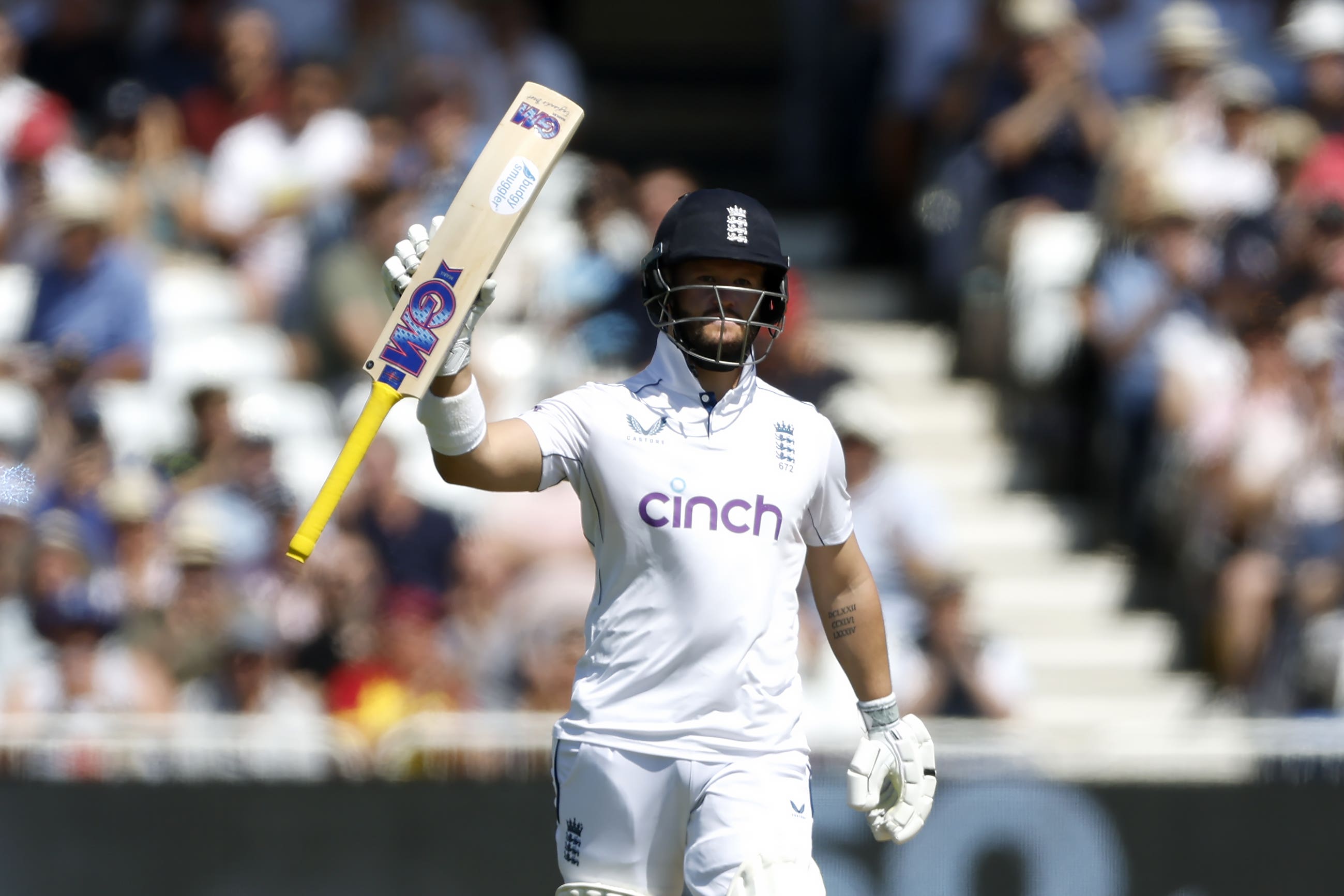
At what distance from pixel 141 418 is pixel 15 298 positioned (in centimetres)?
105

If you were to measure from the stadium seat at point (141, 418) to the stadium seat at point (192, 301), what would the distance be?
466mm

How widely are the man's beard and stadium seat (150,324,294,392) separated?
14.7 feet

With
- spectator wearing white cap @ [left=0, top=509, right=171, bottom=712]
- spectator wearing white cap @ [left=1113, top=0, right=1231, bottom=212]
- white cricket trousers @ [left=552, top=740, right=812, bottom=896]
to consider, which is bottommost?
white cricket trousers @ [left=552, top=740, right=812, bottom=896]

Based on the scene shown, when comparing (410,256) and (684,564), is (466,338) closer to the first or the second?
(410,256)

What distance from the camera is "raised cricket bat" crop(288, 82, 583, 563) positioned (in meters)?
3.91

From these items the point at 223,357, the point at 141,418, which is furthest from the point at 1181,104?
the point at 141,418

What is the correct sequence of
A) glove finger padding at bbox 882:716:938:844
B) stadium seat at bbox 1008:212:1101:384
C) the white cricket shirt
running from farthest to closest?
stadium seat at bbox 1008:212:1101:384 → glove finger padding at bbox 882:716:938:844 → the white cricket shirt

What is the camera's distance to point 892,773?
4449 millimetres

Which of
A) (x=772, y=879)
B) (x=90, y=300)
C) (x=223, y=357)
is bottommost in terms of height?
(x=772, y=879)


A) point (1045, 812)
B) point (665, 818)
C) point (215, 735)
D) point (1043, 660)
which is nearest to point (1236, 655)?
point (1043, 660)

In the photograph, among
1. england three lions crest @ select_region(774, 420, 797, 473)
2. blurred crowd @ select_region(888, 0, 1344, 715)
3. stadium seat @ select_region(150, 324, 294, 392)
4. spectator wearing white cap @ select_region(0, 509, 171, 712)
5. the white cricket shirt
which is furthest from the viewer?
stadium seat @ select_region(150, 324, 294, 392)

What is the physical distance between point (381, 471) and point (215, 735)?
161 centimetres

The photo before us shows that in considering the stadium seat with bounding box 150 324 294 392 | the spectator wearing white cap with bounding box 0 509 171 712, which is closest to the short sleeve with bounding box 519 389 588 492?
the spectator wearing white cap with bounding box 0 509 171 712

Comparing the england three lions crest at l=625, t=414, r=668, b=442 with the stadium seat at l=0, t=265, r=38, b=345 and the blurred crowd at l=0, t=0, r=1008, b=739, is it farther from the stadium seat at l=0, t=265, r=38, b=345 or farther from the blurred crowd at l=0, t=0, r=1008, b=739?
the stadium seat at l=0, t=265, r=38, b=345
